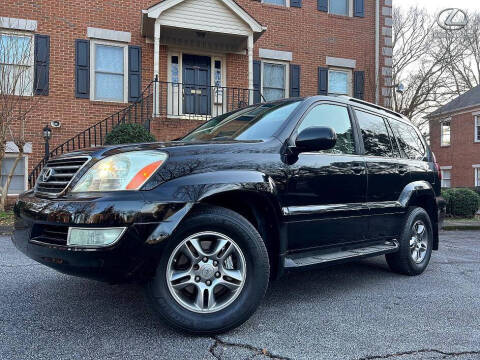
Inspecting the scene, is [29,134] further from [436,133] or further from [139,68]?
[436,133]

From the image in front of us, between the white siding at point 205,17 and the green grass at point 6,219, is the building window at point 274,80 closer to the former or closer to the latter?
the white siding at point 205,17

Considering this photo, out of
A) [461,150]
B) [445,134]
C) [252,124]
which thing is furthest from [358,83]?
[445,134]

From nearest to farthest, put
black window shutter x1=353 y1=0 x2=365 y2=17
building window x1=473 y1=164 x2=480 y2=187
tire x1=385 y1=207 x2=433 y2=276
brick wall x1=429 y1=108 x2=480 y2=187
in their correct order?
tire x1=385 y1=207 x2=433 y2=276 → black window shutter x1=353 y1=0 x2=365 y2=17 → building window x1=473 y1=164 x2=480 y2=187 → brick wall x1=429 y1=108 x2=480 y2=187

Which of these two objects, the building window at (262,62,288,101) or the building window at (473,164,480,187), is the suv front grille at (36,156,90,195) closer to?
the building window at (262,62,288,101)

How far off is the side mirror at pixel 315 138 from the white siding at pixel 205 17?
344 inches

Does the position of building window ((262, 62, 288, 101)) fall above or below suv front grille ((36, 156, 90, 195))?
above

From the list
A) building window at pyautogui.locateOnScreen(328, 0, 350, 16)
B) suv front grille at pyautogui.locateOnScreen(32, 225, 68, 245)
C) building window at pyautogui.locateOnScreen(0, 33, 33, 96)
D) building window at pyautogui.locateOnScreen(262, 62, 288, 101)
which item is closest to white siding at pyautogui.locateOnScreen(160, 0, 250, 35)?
building window at pyautogui.locateOnScreen(262, 62, 288, 101)

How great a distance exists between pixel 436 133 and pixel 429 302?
26446 mm

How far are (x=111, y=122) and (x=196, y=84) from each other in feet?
8.34

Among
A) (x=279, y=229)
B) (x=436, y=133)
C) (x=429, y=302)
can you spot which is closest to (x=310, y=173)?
(x=279, y=229)

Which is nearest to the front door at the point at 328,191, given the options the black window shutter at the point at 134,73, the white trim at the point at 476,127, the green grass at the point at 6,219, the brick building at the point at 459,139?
the green grass at the point at 6,219

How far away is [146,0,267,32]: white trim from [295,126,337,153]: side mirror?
863 cm

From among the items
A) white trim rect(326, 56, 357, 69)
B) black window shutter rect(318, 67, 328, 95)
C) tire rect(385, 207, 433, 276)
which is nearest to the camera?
tire rect(385, 207, 433, 276)

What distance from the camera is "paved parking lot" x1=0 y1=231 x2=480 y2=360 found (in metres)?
2.39
